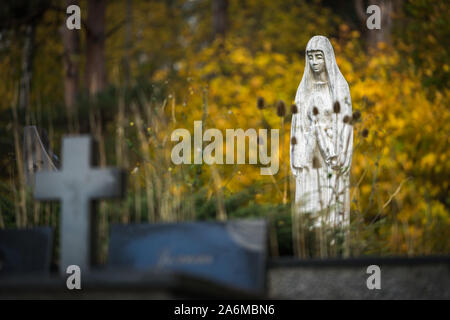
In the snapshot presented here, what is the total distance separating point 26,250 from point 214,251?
3.54 ft

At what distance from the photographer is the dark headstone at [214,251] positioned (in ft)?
11.5

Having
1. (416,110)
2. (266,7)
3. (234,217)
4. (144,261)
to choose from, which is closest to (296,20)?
(266,7)

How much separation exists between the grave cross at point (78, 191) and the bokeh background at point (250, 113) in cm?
62

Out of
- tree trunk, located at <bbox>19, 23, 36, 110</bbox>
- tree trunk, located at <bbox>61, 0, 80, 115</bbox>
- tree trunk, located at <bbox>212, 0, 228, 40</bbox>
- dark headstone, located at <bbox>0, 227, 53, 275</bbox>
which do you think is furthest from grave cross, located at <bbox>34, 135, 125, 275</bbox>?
tree trunk, located at <bbox>212, 0, 228, 40</bbox>

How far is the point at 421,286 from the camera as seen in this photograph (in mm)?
3910

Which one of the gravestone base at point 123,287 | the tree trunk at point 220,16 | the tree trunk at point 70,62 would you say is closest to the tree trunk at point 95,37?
the tree trunk at point 70,62

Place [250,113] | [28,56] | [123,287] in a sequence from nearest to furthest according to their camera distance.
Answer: [123,287]
[250,113]
[28,56]

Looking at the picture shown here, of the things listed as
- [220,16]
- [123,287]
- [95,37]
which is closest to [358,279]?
[123,287]

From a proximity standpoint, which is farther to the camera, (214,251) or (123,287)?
(214,251)

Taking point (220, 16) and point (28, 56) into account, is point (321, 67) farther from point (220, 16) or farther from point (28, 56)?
point (220, 16)

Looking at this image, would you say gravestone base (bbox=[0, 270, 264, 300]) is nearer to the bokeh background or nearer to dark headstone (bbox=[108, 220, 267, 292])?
dark headstone (bbox=[108, 220, 267, 292])

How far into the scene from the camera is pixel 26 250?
3.92 m
